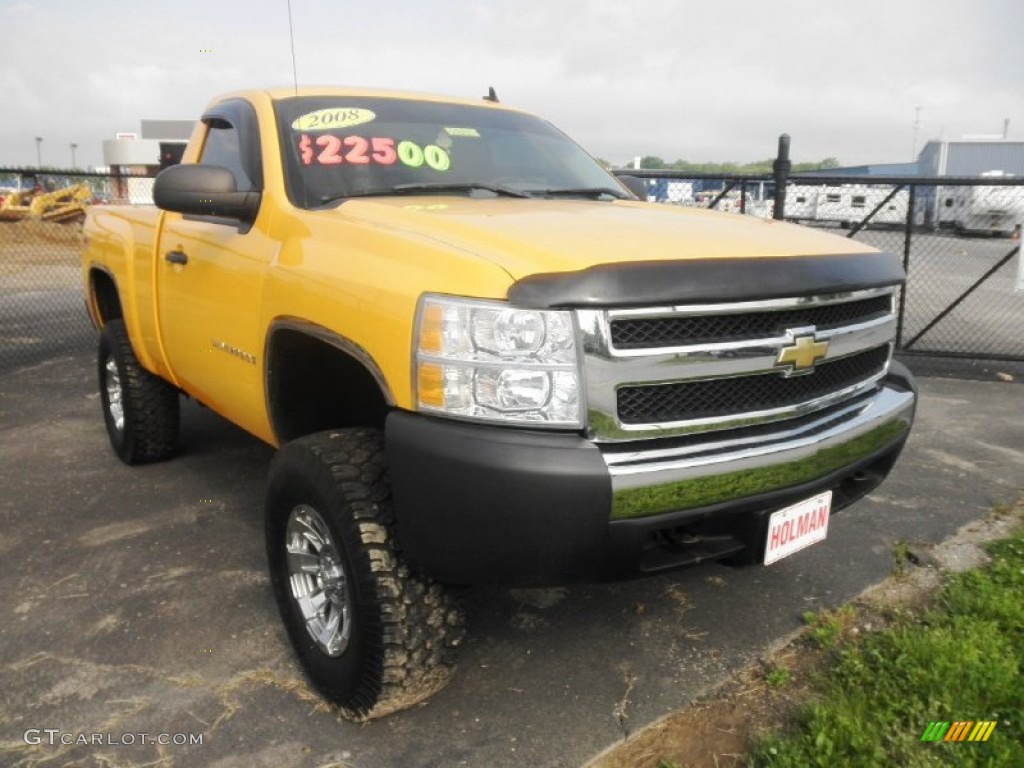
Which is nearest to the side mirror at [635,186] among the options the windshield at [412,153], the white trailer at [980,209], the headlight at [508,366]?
the windshield at [412,153]

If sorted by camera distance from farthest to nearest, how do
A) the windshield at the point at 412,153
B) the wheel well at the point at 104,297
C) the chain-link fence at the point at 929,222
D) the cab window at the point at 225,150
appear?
the chain-link fence at the point at 929,222 → the wheel well at the point at 104,297 → the cab window at the point at 225,150 → the windshield at the point at 412,153

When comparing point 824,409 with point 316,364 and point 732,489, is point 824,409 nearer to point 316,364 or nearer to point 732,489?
point 732,489

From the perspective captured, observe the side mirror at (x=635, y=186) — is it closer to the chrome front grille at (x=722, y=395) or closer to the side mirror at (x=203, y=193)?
the chrome front grille at (x=722, y=395)

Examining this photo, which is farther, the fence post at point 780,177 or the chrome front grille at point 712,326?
the fence post at point 780,177

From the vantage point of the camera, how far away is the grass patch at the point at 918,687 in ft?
7.36

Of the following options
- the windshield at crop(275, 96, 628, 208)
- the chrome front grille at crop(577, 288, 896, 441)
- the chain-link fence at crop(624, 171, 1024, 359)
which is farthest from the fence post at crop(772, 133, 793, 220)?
the chrome front grille at crop(577, 288, 896, 441)

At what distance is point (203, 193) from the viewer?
2.96 metres

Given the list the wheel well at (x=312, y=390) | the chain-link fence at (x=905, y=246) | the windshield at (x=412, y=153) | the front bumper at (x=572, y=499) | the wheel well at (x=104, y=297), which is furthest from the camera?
the chain-link fence at (x=905, y=246)

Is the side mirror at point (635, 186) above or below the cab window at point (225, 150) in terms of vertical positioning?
below

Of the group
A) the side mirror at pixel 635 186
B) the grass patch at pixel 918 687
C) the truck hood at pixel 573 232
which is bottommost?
the grass patch at pixel 918 687

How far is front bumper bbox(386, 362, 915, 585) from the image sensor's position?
6.54 feet

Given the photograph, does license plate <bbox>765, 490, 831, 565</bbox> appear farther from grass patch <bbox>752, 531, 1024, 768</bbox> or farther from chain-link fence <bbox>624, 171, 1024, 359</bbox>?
chain-link fence <bbox>624, 171, 1024, 359</bbox>

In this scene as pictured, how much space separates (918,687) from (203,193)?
2.85m

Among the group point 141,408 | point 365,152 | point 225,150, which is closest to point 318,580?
point 365,152
